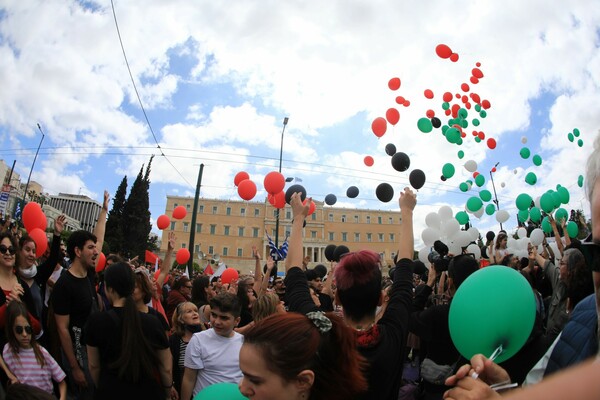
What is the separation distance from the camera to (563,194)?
26.2 ft

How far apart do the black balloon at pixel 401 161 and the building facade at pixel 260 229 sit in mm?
59789

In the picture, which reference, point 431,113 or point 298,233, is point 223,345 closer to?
point 298,233

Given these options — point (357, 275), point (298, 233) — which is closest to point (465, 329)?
point (357, 275)

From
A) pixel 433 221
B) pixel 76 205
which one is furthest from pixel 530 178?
pixel 76 205

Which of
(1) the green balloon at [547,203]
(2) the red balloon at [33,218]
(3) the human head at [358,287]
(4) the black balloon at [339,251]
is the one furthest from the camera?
(4) the black balloon at [339,251]

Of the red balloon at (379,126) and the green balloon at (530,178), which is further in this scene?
the green balloon at (530,178)

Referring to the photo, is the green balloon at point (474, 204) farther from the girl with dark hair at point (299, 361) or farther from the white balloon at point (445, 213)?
the girl with dark hair at point (299, 361)

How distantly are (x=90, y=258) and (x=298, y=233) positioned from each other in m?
2.61

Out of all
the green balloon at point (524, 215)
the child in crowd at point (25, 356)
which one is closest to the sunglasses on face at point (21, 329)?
the child in crowd at point (25, 356)

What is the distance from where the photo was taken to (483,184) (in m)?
10.0

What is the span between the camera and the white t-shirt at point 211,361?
306 cm

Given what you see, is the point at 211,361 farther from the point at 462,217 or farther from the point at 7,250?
the point at 462,217

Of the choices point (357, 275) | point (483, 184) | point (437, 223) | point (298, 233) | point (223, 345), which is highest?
point (483, 184)

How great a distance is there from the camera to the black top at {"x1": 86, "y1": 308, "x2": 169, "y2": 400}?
9.29ft
